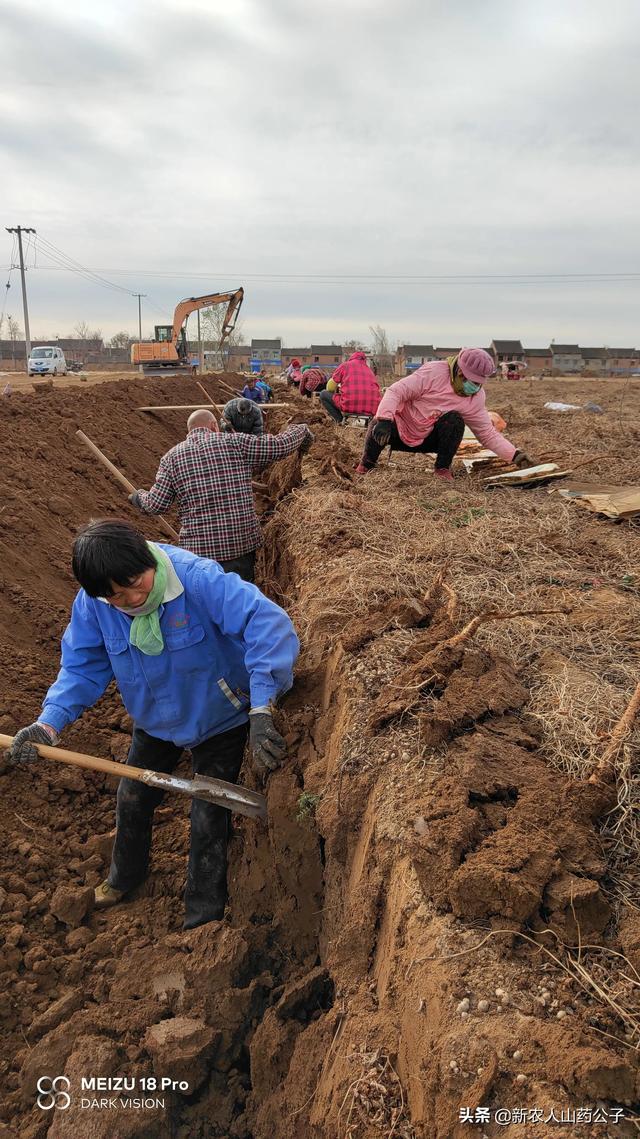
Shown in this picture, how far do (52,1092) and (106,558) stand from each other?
5.88ft

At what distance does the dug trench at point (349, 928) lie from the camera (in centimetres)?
155

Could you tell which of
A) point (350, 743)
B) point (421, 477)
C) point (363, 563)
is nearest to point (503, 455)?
point (421, 477)

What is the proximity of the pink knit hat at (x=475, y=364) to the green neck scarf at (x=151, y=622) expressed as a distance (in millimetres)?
4407

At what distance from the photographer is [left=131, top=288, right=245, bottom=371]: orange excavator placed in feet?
77.2

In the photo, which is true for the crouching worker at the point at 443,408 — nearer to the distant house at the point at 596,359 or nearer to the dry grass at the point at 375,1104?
the dry grass at the point at 375,1104

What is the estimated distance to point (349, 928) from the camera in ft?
6.95

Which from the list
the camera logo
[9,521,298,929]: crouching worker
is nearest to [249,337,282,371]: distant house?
[9,521,298,929]: crouching worker

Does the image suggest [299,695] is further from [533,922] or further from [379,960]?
[533,922]

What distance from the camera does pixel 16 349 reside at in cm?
7144

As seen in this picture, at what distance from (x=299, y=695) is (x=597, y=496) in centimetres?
344

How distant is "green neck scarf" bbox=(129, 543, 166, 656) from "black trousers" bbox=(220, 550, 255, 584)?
7.89 ft

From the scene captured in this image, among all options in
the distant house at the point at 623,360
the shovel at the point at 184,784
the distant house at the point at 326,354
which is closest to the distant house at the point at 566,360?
the distant house at the point at 623,360

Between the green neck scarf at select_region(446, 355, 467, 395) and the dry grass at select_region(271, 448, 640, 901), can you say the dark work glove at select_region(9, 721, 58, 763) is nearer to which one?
the dry grass at select_region(271, 448, 640, 901)

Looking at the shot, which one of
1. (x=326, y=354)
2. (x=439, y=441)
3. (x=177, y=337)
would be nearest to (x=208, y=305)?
(x=177, y=337)
